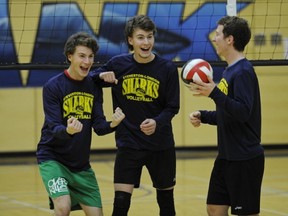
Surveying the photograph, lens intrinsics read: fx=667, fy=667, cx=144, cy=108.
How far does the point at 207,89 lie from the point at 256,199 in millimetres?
962

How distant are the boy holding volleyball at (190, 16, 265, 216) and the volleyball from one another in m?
0.08

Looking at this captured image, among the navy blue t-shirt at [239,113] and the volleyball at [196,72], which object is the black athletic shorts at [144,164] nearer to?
the navy blue t-shirt at [239,113]

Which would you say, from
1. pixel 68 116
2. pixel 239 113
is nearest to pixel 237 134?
pixel 239 113

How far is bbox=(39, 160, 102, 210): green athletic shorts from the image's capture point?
18.0ft

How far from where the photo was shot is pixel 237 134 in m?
5.24

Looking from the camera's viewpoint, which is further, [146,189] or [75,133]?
[146,189]

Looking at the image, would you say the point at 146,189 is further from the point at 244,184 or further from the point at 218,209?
the point at 244,184

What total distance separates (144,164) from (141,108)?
52 cm

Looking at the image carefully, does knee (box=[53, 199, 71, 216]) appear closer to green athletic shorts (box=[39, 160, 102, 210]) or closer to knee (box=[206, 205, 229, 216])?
green athletic shorts (box=[39, 160, 102, 210])

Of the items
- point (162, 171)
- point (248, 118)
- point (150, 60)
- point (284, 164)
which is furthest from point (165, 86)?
point (284, 164)

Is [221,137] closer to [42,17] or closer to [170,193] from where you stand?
[170,193]

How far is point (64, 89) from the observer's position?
5.68 m

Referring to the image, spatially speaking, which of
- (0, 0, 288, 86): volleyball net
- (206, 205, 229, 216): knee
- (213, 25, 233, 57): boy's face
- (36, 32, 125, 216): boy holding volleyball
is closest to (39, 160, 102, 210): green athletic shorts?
(36, 32, 125, 216): boy holding volleyball

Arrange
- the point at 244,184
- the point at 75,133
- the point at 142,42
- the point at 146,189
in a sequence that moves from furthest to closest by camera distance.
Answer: the point at 146,189, the point at 142,42, the point at 75,133, the point at 244,184
